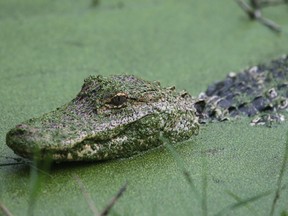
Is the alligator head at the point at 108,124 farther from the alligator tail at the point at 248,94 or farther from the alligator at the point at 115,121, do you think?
the alligator tail at the point at 248,94

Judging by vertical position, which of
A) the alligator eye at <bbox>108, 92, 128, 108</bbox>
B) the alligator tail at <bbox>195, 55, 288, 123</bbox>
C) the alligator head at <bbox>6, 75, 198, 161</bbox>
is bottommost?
the alligator tail at <bbox>195, 55, 288, 123</bbox>

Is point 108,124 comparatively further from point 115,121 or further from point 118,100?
point 118,100

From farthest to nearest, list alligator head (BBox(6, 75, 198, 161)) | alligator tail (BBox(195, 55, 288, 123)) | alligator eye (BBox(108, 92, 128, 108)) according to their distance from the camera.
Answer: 1. alligator tail (BBox(195, 55, 288, 123))
2. alligator eye (BBox(108, 92, 128, 108))
3. alligator head (BBox(6, 75, 198, 161))

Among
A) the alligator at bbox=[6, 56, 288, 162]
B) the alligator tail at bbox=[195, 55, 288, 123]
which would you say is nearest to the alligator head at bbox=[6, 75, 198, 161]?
the alligator at bbox=[6, 56, 288, 162]

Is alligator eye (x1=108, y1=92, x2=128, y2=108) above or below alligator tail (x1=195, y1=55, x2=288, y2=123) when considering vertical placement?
above

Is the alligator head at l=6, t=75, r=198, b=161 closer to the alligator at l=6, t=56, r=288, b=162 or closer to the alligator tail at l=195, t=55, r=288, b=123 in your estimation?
the alligator at l=6, t=56, r=288, b=162

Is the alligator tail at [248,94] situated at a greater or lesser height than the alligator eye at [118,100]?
lesser

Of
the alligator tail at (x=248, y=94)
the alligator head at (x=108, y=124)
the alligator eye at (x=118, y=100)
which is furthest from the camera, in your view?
the alligator tail at (x=248, y=94)

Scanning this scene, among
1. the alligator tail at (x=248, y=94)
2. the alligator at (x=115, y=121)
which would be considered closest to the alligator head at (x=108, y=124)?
the alligator at (x=115, y=121)

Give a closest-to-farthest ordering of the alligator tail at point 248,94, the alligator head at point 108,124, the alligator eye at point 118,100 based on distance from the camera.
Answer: the alligator head at point 108,124, the alligator eye at point 118,100, the alligator tail at point 248,94
